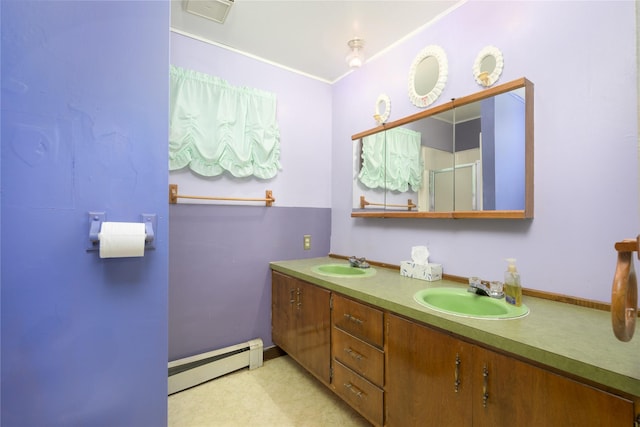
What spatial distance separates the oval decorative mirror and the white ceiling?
0.21 metres

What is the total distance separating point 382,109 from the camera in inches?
86.0

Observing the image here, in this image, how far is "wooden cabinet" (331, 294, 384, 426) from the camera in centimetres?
139

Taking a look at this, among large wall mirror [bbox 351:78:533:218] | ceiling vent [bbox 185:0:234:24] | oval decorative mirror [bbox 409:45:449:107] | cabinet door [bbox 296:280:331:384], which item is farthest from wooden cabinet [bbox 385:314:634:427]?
ceiling vent [bbox 185:0:234:24]

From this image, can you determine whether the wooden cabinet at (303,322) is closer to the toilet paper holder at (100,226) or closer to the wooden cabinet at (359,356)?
the wooden cabinet at (359,356)

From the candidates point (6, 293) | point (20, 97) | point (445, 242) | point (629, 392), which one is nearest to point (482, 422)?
point (629, 392)

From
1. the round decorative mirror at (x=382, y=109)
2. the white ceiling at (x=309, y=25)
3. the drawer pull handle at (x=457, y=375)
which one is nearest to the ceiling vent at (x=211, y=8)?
the white ceiling at (x=309, y=25)

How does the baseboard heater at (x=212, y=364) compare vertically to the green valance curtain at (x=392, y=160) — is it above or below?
below

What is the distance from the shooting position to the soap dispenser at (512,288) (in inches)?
48.9

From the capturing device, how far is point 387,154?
83.0 inches

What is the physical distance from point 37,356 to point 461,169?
6.92 ft

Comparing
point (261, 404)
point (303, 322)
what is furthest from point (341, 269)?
point (261, 404)

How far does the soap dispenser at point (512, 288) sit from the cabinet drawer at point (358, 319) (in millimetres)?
578

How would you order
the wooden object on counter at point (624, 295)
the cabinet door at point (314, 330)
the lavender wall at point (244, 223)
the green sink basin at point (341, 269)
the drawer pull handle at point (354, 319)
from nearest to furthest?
the wooden object on counter at point (624, 295) → the drawer pull handle at point (354, 319) → the cabinet door at point (314, 330) → the lavender wall at point (244, 223) → the green sink basin at point (341, 269)

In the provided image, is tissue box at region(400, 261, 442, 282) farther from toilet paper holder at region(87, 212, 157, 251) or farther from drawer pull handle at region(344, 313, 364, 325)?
toilet paper holder at region(87, 212, 157, 251)
